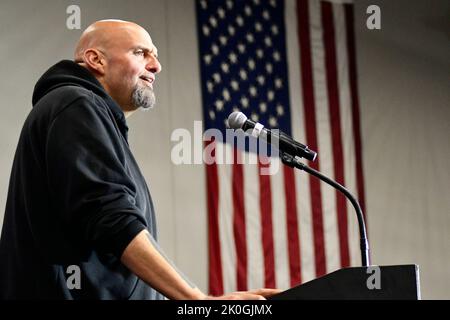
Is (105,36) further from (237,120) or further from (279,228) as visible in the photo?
(279,228)

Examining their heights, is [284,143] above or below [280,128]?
below

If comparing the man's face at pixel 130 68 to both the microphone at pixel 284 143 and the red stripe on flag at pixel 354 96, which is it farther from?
the red stripe on flag at pixel 354 96

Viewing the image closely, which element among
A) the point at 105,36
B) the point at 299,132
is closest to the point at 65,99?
the point at 105,36

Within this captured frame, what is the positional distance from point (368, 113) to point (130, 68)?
15.5 feet

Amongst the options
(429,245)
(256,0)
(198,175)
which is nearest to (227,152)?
(198,175)

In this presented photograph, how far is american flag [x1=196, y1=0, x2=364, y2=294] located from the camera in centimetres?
642

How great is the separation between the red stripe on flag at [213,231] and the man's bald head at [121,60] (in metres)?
3.52

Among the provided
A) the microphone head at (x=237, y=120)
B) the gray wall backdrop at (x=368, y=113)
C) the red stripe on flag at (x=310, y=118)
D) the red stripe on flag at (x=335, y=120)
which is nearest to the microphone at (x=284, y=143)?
the microphone head at (x=237, y=120)

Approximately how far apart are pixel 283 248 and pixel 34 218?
4512 millimetres

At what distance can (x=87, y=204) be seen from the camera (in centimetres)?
208

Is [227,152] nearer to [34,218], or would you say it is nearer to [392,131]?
[392,131]

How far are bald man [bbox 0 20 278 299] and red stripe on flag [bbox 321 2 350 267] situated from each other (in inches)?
179

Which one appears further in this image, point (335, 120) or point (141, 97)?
point (335, 120)

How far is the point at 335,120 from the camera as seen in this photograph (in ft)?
23.0
